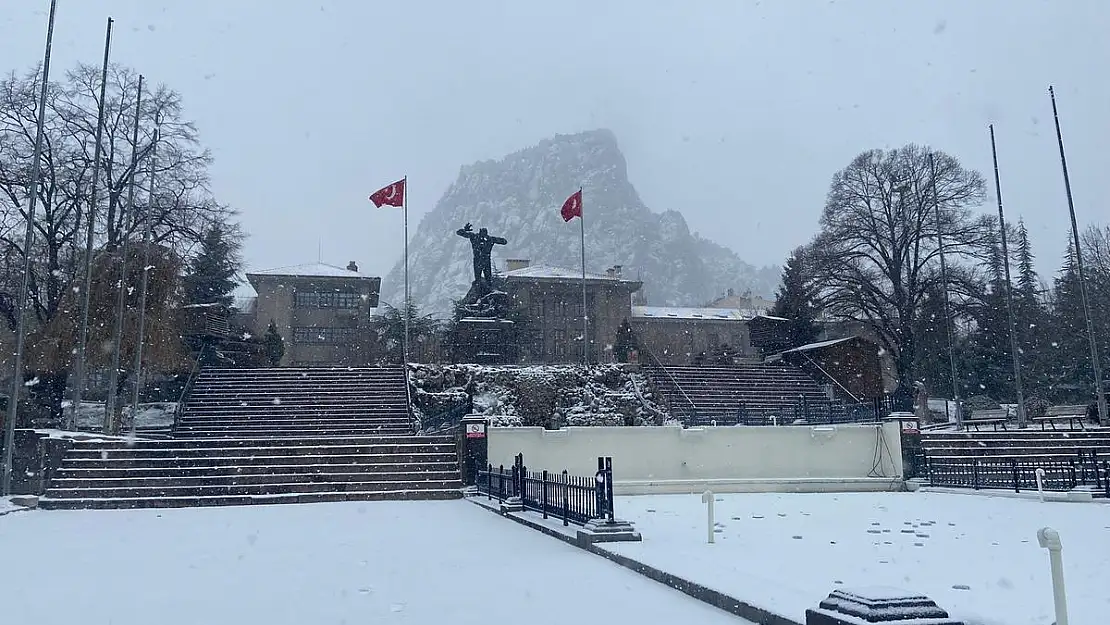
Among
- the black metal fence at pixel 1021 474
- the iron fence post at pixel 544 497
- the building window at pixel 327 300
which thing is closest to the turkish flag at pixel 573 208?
the building window at pixel 327 300

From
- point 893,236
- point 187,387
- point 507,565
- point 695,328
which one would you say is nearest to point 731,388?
point 893,236

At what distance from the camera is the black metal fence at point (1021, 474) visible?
15.8 meters

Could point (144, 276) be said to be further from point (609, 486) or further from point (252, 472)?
point (609, 486)

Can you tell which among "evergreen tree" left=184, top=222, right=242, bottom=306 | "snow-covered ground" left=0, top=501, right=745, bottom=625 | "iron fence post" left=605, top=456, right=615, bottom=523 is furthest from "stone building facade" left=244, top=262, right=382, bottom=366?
"iron fence post" left=605, top=456, right=615, bottom=523

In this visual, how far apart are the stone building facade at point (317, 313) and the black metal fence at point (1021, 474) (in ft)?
119

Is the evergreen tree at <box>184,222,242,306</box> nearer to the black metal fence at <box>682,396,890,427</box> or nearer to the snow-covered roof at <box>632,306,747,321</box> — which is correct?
the black metal fence at <box>682,396,890,427</box>

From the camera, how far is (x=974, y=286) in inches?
1380

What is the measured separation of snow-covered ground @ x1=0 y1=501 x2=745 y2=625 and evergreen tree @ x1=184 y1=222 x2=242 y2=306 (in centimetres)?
1939

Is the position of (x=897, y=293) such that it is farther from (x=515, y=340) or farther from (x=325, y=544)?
(x=325, y=544)

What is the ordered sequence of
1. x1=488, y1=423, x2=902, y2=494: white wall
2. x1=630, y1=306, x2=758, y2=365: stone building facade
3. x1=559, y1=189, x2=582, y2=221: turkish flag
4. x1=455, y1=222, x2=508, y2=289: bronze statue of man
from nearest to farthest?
Answer: x1=488, y1=423, x2=902, y2=494: white wall
x1=559, y1=189, x2=582, y2=221: turkish flag
x1=455, y1=222, x2=508, y2=289: bronze statue of man
x1=630, y1=306, x2=758, y2=365: stone building facade

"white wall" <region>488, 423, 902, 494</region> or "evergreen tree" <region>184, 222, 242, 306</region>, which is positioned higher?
"evergreen tree" <region>184, 222, 242, 306</region>

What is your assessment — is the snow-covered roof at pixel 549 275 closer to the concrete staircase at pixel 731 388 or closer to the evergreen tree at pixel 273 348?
the concrete staircase at pixel 731 388

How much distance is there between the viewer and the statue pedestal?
36.6 metres

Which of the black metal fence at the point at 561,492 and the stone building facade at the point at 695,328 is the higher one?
the stone building facade at the point at 695,328
